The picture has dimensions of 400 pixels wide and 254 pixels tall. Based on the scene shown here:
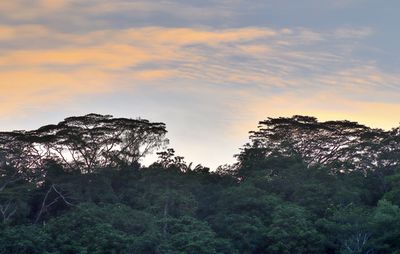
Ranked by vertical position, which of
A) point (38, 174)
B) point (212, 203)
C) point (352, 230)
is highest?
point (38, 174)

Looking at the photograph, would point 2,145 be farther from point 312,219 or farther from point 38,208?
point 312,219

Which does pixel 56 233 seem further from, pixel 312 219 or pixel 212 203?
pixel 312 219

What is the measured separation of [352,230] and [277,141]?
11.2 metres

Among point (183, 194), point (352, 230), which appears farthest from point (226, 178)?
point (352, 230)

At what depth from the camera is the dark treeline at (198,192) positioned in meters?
30.3

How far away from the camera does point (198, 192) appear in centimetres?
3547

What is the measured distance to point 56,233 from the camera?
101ft

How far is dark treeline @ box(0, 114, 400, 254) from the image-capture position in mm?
30266

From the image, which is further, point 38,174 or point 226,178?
point 226,178

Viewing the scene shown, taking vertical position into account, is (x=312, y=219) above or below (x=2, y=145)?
below

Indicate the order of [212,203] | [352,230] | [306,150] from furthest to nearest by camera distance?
[306,150] → [212,203] → [352,230]

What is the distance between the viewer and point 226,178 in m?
38.4

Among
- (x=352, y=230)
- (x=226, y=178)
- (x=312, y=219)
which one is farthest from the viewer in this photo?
(x=226, y=178)

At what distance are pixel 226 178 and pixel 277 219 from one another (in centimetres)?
741
